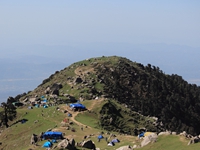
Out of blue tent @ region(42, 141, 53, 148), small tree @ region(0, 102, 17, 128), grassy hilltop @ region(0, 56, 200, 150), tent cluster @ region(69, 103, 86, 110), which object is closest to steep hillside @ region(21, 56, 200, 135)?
grassy hilltop @ region(0, 56, 200, 150)

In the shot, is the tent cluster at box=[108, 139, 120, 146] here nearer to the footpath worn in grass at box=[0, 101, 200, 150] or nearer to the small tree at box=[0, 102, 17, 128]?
the footpath worn in grass at box=[0, 101, 200, 150]

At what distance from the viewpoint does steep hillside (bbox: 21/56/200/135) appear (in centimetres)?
11662

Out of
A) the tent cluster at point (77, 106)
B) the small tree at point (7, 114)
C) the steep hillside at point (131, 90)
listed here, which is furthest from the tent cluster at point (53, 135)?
the steep hillside at point (131, 90)

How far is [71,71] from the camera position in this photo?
14462 centimetres

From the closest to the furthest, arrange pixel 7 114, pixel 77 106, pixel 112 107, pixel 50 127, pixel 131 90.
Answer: pixel 50 127 → pixel 77 106 → pixel 7 114 → pixel 112 107 → pixel 131 90

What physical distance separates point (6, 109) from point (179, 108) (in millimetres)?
75377

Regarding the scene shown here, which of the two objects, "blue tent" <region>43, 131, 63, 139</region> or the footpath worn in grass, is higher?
"blue tent" <region>43, 131, 63, 139</region>

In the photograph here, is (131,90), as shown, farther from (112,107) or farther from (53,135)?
(53,135)

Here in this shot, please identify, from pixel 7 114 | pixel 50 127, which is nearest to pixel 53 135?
pixel 50 127

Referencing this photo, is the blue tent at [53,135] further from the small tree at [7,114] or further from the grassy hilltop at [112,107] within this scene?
the small tree at [7,114]

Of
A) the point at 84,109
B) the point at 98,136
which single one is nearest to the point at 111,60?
the point at 84,109

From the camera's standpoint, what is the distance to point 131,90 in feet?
442

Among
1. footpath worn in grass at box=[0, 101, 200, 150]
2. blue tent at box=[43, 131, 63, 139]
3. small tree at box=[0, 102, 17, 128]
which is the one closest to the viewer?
blue tent at box=[43, 131, 63, 139]

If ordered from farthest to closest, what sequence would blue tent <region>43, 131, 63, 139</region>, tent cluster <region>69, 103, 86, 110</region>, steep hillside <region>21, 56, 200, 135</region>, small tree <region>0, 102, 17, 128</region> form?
1. steep hillside <region>21, 56, 200, 135</region>
2. small tree <region>0, 102, 17, 128</region>
3. tent cluster <region>69, 103, 86, 110</region>
4. blue tent <region>43, 131, 63, 139</region>
